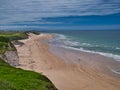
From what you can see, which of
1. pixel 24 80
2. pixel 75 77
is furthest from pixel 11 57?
pixel 24 80

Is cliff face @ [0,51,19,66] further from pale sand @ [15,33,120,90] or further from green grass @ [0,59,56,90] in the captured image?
green grass @ [0,59,56,90]

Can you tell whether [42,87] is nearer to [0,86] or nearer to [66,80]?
[0,86]

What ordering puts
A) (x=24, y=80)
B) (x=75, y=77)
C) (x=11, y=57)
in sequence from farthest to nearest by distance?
1. (x=11, y=57)
2. (x=75, y=77)
3. (x=24, y=80)

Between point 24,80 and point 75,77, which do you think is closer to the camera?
point 24,80

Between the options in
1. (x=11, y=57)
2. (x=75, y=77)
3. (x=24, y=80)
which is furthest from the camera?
(x=11, y=57)

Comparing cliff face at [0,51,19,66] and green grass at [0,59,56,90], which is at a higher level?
green grass at [0,59,56,90]

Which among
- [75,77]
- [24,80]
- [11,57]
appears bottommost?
[75,77]

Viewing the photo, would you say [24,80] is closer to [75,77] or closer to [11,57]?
[75,77]

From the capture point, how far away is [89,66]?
50.9 metres

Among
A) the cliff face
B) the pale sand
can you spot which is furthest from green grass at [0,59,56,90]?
the cliff face

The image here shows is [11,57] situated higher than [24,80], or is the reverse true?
[24,80]

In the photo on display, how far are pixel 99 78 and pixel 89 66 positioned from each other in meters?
9.71

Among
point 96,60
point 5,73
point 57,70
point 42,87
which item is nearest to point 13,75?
A: point 5,73

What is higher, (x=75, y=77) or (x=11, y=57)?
(x=11, y=57)
